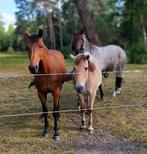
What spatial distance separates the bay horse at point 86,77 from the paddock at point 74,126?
31 centimetres

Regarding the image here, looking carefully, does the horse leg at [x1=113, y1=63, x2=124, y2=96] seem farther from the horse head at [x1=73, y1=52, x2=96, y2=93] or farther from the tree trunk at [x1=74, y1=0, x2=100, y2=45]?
the tree trunk at [x1=74, y1=0, x2=100, y2=45]

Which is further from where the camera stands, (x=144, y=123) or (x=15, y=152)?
(x=144, y=123)

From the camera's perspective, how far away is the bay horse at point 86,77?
561cm

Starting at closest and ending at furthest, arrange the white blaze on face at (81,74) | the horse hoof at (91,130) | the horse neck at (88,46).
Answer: the white blaze on face at (81,74), the horse hoof at (91,130), the horse neck at (88,46)

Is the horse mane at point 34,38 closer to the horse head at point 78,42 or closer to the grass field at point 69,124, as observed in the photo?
the grass field at point 69,124

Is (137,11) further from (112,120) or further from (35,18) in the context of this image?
(35,18)

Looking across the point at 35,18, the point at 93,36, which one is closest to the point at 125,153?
the point at 93,36

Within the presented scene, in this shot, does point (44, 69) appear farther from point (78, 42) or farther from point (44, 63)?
point (78, 42)

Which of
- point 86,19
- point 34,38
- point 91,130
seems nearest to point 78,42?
point 91,130

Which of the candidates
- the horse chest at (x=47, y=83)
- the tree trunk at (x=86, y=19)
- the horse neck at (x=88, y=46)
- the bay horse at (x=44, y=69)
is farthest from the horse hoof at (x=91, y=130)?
the tree trunk at (x=86, y=19)

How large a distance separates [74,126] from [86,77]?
1.12 metres

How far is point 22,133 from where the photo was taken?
6023 millimetres

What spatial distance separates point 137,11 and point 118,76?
20.9 meters

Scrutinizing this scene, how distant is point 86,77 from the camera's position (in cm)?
575
